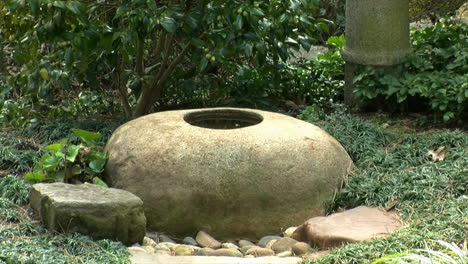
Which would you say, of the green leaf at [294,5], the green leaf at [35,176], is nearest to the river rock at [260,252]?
the green leaf at [35,176]

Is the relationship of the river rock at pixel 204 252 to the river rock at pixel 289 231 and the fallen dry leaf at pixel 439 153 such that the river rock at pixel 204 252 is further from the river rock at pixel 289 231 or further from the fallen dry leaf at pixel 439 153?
the fallen dry leaf at pixel 439 153

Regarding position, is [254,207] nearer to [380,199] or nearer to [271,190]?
[271,190]

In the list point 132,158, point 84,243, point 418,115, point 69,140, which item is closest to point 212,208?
point 132,158

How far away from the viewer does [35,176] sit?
18.9ft

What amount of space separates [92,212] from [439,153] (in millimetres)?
2699

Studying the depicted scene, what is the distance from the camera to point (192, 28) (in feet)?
22.2

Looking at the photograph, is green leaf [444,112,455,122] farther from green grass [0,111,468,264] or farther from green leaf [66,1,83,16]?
green leaf [66,1,83,16]

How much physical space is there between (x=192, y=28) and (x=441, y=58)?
2441mm

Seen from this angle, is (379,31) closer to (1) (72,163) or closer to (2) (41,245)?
(1) (72,163)

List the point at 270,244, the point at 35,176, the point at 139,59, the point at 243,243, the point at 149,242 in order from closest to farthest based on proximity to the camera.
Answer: the point at 149,242, the point at 270,244, the point at 243,243, the point at 35,176, the point at 139,59

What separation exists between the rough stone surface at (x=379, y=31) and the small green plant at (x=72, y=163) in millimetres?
2865

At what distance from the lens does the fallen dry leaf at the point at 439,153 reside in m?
6.18

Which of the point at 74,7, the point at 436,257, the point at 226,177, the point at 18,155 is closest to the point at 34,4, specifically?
the point at 74,7

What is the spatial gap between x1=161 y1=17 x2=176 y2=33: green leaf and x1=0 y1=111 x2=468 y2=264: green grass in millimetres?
1075
